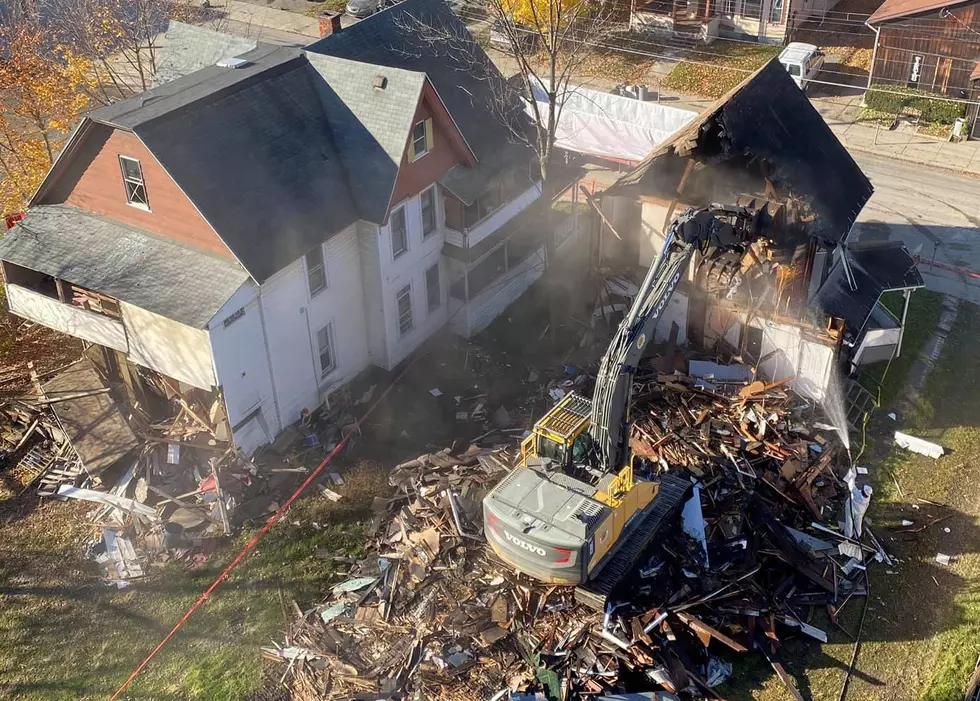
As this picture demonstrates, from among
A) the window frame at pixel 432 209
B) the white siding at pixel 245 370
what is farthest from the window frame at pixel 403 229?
the white siding at pixel 245 370

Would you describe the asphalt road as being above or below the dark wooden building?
below

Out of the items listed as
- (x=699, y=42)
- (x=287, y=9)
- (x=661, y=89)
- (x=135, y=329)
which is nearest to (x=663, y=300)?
(x=135, y=329)

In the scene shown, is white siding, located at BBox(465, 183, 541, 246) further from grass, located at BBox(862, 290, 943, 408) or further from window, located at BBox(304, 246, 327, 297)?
grass, located at BBox(862, 290, 943, 408)

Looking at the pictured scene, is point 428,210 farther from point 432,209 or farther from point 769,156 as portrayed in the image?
point 769,156

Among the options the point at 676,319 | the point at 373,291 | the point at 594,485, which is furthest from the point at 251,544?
the point at 676,319

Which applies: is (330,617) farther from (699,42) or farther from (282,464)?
(699,42)

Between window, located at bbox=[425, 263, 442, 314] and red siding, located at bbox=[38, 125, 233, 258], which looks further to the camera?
window, located at bbox=[425, 263, 442, 314]

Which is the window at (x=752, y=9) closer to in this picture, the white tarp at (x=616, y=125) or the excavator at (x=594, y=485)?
the white tarp at (x=616, y=125)

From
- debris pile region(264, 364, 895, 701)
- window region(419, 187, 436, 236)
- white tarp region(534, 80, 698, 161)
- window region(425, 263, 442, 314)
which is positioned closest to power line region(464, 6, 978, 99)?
white tarp region(534, 80, 698, 161)
